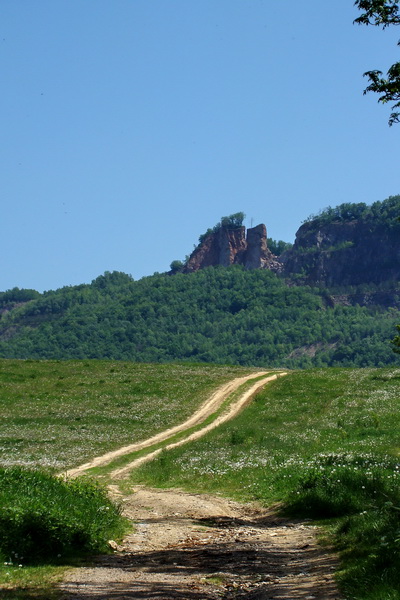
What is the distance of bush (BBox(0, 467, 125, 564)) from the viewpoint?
1190 centimetres

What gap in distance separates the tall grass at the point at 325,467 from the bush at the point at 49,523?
454cm

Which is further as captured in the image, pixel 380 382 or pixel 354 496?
pixel 380 382

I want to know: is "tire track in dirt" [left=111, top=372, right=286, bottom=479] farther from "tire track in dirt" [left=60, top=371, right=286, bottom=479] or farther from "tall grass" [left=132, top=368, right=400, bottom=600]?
"tall grass" [left=132, top=368, right=400, bottom=600]

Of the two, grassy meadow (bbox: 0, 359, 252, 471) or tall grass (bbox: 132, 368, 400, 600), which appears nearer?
tall grass (bbox: 132, 368, 400, 600)

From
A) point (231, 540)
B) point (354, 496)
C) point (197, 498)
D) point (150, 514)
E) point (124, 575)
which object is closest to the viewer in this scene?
point (124, 575)

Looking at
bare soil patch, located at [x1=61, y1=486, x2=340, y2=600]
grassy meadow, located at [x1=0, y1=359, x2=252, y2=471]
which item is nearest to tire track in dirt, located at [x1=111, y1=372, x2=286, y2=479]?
grassy meadow, located at [x1=0, y1=359, x2=252, y2=471]

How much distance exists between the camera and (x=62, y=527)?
12367 mm

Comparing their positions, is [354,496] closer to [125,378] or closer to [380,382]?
[380,382]

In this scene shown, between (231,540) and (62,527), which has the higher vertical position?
(62,527)

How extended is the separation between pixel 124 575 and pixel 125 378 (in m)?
48.2

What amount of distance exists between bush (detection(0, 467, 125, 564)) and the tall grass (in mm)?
4535

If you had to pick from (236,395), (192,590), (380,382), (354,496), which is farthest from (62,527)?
(380,382)

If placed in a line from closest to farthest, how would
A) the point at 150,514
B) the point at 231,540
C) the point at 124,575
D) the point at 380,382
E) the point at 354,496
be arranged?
the point at 124,575 → the point at 231,540 → the point at 354,496 → the point at 150,514 → the point at 380,382

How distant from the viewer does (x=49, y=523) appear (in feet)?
40.2
